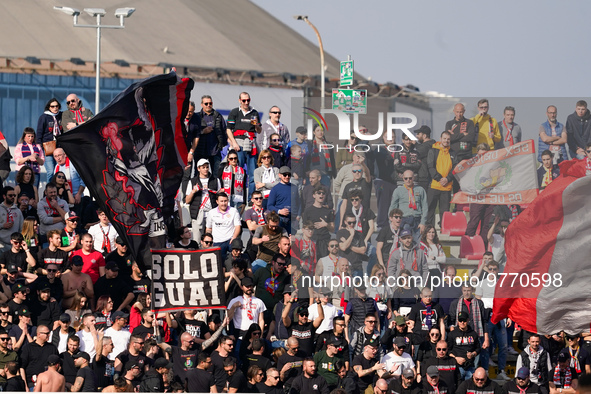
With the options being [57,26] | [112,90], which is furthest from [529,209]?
[57,26]

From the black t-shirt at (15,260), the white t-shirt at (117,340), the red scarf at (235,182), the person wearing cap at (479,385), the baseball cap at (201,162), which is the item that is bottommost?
the person wearing cap at (479,385)

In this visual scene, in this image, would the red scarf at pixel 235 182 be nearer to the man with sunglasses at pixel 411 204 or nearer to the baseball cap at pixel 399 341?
the baseball cap at pixel 399 341

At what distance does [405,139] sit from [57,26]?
44.5 m

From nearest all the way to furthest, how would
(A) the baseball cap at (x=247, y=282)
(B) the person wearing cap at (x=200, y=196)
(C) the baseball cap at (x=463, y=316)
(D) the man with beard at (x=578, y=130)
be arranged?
1. (D) the man with beard at (x=578, y=130)
2. (C) the baseball cap at (x=463, y=316)
3. (A) the baseball cap at (x=247, y=282)
4. (B) the person wearing cap at (x=200, y=196)

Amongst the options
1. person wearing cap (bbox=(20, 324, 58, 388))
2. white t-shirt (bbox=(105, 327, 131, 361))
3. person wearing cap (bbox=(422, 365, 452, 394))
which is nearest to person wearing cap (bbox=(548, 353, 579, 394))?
person wearing cap (bbox=(422, 365, 452, 394))

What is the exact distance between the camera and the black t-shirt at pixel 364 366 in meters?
15.6

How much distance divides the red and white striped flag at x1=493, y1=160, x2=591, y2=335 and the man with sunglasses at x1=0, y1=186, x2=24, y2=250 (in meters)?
8.13

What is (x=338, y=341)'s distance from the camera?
15.6 metres

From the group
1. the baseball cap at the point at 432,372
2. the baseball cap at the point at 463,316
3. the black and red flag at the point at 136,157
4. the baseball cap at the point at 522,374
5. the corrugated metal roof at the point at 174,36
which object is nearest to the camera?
the black and red flag at the point at 136,157

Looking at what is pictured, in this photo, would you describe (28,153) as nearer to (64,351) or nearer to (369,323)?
(64,351)

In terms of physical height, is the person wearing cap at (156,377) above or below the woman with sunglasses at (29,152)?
below

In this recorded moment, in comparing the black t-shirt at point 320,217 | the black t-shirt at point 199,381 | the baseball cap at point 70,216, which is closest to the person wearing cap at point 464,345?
the black t-shirt at point 320,217

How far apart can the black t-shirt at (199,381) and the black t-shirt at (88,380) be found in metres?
1.32

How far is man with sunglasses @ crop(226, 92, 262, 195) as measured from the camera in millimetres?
19875
